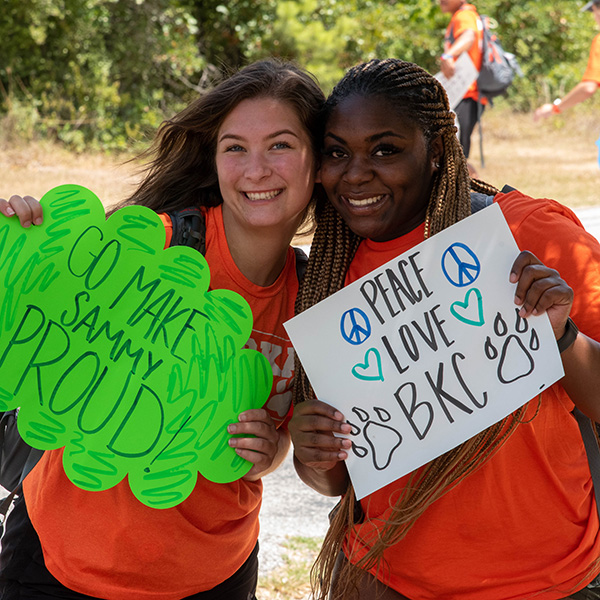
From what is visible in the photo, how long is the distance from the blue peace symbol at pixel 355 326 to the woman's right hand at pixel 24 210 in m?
0.69

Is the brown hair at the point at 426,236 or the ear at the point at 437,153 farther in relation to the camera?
the ear at the point at 437,153

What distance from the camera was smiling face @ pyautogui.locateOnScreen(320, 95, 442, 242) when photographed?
1.62m

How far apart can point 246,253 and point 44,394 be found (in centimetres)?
58

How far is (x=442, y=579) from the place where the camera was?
1.59 metres

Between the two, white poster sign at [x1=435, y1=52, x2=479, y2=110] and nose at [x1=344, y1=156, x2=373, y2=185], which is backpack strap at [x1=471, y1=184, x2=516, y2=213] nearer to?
nose at [x1=344, y1=156, x2=373, y2=185]

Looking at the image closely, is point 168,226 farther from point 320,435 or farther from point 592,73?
point 592,73

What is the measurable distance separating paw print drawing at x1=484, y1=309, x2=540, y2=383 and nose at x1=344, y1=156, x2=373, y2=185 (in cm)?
40

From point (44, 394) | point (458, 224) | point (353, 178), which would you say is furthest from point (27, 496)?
point (458, 224)

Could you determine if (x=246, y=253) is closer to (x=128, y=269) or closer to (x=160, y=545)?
(x=128, y=269)

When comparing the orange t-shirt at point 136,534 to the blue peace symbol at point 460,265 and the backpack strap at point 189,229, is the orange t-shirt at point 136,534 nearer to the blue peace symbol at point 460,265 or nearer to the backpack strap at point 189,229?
the backpack strap at point 189,229

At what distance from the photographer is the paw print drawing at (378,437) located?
1.57m

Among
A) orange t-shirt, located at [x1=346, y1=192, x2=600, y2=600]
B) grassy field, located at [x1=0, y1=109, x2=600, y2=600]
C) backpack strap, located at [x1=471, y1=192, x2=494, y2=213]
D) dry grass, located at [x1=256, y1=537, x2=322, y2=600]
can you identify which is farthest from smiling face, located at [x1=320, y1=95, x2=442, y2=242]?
grassy field, located at [x1=0, y1=109, x2=600, y2=600]

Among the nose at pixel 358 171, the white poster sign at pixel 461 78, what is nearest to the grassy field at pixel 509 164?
the white poster sign at pixel 461 78

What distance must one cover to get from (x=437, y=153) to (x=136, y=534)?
108 cm
